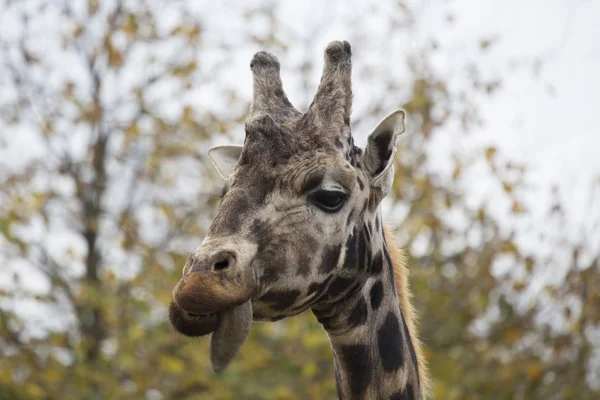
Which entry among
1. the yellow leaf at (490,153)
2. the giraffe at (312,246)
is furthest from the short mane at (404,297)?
the yellow leaf at (490,153)

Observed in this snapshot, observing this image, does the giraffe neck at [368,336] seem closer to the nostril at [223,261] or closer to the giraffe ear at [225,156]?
the nostril at [223,261]

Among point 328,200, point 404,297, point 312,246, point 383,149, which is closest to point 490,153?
point 404,297

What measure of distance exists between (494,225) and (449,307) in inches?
63.4

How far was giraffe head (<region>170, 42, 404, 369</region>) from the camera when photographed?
3.90m

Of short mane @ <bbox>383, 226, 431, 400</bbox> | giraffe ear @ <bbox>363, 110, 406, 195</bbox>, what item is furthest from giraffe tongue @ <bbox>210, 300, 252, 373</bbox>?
short mane @ <bbox>383, 226, 431, 400</bbox>

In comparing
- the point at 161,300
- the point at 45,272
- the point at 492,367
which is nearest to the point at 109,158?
the point at 45,272

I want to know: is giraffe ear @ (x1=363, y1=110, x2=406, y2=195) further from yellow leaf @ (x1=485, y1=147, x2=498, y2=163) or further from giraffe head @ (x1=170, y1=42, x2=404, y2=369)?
yellow leaf @ (x1=485, y1=147, x2=498, y2=163)

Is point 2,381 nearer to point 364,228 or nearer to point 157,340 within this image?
point 157,340

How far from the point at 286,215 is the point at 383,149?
2.75 ft

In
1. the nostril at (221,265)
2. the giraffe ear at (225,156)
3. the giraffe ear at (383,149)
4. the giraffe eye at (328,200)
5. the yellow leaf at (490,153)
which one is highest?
the yellow leaf at (490,153)

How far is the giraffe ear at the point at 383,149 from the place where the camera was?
473 cm

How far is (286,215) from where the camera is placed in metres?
4.27

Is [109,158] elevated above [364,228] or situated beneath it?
elevated above

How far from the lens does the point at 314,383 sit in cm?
1374
